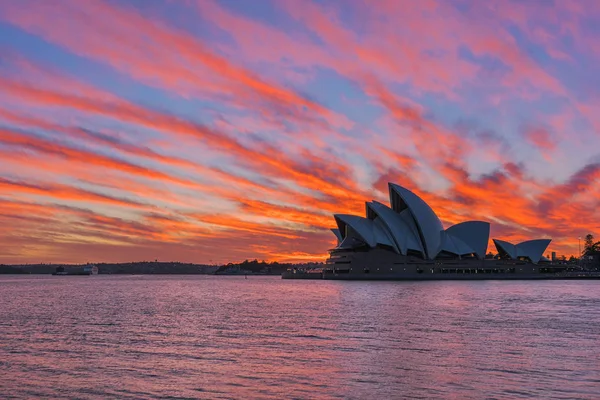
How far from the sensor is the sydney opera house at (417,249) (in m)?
128

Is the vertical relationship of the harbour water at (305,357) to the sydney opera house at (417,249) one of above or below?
below

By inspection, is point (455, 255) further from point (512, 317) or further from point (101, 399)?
point (101, 399)

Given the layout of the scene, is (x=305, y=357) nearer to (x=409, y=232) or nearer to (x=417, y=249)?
(x=409, y=232)

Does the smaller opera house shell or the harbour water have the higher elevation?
the smaller opera house shell

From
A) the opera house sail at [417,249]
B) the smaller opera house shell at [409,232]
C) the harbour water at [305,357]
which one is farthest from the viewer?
the opera house sail at [417,249]

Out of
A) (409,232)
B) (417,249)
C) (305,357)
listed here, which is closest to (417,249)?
(417,249)

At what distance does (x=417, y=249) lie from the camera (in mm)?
131750

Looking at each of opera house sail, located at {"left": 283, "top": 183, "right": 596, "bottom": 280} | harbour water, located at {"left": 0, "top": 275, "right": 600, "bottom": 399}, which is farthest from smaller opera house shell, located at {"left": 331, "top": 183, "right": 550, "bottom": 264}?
harbour water, located at {"left": 0, "top": 275, "right": 600, "bottom": 399}

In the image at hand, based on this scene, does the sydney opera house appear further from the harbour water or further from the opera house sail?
the harbour water

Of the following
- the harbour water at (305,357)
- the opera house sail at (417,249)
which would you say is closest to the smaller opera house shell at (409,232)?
the opera house sail at (417,249)

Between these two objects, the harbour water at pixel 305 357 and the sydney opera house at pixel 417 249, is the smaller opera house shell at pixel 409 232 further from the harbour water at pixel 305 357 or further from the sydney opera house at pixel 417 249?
the harbour water at pixel 305 357

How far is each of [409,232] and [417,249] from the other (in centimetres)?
434

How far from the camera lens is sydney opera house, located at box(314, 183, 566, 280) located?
128 metres

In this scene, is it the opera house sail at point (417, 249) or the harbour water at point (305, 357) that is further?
the opera house sail at point (417, 249)
